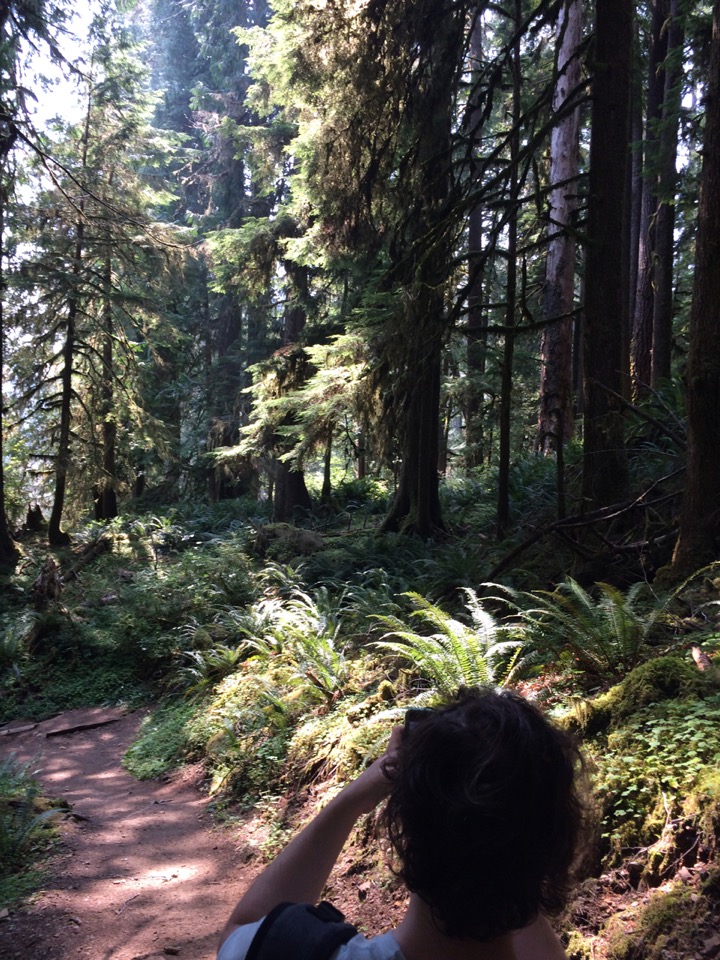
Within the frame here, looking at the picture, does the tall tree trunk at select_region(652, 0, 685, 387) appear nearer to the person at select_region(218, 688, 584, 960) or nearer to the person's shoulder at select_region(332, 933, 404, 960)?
the person at select_region(218, 688, 584, 960)

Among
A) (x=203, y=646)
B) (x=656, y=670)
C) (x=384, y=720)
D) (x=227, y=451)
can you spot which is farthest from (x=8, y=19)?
(x=656, y=670)

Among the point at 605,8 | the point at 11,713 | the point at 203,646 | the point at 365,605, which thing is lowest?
the point at 11,713

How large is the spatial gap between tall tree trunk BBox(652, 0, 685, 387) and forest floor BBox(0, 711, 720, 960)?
32.1ft

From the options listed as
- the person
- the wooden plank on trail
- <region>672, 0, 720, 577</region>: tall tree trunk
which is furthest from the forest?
the person

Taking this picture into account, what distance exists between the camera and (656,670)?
391cm

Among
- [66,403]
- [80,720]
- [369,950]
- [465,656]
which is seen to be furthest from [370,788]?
[66,403]

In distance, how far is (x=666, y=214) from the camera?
13195mm

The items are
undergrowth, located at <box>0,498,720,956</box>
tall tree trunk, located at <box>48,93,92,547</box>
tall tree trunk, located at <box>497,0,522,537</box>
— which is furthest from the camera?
tall tree trunk, located at <box>48,93,92,547</box>

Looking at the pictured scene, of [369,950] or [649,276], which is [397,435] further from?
[369,950]

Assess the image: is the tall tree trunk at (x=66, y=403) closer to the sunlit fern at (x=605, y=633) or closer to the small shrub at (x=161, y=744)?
the small shrub at (x=161, y=744)

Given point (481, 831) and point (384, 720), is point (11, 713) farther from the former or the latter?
point (481, 831)

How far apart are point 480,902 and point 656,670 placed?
9.87 feet

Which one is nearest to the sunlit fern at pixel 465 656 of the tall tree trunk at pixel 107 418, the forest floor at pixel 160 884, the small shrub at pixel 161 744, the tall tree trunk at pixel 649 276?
the forest floor at pixel 160 884

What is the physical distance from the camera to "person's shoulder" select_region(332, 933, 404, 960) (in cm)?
133
